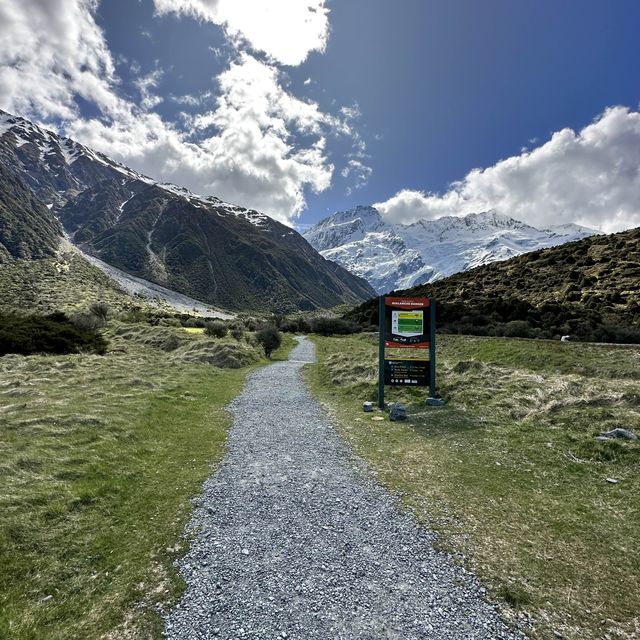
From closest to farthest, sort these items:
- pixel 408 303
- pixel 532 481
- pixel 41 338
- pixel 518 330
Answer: pixel 532 481, pixel 408 303, pixel 41 338, pixel 518 330

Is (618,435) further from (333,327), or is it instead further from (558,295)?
(333,327)

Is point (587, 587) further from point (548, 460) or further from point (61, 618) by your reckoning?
point (61, 618)

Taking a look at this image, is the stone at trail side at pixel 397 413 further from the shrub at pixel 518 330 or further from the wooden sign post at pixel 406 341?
the shrub at pixel 518 330

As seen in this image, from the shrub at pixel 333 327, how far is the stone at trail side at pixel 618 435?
73.1m

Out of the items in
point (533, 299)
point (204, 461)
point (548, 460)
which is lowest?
point (204, 461)

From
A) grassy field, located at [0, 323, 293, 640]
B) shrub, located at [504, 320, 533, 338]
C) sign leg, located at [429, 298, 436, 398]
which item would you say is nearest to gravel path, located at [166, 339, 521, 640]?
grassy field, located at [0, 323, 293, 640]

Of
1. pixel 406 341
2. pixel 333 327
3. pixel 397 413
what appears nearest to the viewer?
pixel 397 413

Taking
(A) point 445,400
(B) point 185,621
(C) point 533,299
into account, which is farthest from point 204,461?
(C) point 533,299

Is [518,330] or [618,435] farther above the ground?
[518,330]

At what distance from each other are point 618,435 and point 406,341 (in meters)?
9.29

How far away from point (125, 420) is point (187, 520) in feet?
26.9

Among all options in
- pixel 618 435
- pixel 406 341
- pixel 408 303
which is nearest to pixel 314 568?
pixel 618 435

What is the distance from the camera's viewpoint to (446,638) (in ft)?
17.0

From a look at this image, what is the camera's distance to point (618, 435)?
1189 cm
